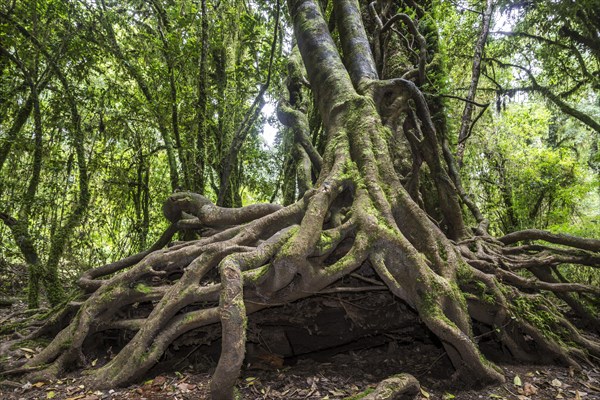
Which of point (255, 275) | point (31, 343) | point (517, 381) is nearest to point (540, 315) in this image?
point (517, 381)

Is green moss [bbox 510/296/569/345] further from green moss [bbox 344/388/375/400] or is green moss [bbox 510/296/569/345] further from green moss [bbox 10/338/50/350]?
green moss [bbox 10/338/50/350]

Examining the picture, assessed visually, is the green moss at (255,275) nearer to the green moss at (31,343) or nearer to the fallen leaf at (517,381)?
the fallen leaf at (517,381)

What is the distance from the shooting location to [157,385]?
274cm

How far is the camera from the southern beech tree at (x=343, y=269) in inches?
107

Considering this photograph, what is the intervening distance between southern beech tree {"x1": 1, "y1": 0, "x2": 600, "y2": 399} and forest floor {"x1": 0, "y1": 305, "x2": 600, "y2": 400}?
0.43ft

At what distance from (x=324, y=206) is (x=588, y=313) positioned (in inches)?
129

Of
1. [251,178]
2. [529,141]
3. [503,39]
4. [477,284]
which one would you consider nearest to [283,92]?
[251,178]

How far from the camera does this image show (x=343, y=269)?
284 cm

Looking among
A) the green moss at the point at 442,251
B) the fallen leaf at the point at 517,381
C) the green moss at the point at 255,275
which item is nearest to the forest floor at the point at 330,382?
the fallen leaf at the point at 517,381

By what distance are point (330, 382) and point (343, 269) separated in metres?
0.96

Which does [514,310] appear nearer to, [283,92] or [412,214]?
[412,214]

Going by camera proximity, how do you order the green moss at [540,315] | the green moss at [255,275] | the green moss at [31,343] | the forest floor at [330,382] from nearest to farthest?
the forest floor at [330,382]
the green moss at [255,275]
the green moss at [540,315]
the green moss at [31,343]

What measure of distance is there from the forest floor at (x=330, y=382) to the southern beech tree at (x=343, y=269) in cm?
13

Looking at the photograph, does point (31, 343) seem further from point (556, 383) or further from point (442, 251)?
point (556, 383)
